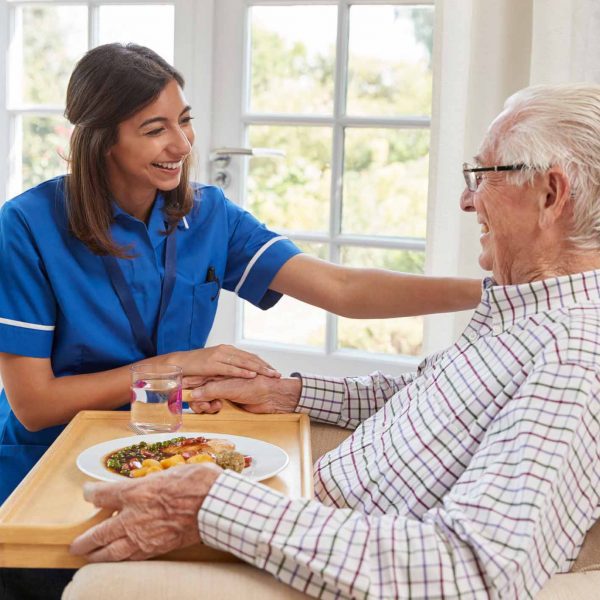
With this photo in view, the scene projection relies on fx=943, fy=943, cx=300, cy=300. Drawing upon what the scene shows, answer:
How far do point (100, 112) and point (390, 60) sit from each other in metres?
1.17

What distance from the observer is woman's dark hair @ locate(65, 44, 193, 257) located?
5.98 ft

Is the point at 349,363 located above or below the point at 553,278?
below

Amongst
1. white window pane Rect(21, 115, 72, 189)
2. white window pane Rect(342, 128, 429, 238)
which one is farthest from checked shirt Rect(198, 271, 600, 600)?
white window pane Rect(21, 115, 72, 189)

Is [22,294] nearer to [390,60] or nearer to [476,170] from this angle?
[476,170]

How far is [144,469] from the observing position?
4.31 feet

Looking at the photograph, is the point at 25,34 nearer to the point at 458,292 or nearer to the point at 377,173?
the point at 377,173

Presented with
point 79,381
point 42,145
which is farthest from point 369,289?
point 42,145

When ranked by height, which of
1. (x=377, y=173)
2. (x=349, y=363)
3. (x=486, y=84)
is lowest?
(x=349, y=363)

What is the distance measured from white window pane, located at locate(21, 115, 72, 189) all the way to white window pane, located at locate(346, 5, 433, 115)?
0.99 m

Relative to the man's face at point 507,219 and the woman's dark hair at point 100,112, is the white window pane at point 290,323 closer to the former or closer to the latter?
the woman's dark hair at point 100,112

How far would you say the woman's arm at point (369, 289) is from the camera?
197 cm

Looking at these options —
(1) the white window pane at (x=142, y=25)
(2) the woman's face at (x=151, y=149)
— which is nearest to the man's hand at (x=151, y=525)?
(2) the woman's face at (x=151, y=149)

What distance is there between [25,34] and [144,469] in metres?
2.21

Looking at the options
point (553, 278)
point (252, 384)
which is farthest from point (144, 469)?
point (553, 278)
